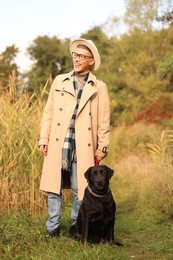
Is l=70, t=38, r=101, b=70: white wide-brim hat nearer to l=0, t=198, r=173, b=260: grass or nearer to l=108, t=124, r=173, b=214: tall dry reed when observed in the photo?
l=0, t=198, r=173, b=260: grass

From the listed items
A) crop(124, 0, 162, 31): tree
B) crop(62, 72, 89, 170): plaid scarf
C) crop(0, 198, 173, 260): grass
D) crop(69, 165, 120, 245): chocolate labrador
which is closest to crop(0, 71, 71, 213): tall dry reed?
crop(0, 198, 173, 260): grass

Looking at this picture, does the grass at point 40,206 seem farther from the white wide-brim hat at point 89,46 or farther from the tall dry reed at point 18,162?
the white wide-brim hat at point 89,46

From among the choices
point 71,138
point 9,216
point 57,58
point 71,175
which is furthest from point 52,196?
point 57,58

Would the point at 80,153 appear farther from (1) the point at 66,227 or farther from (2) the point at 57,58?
(2) the point at 57,58

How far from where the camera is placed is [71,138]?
5.06 metres

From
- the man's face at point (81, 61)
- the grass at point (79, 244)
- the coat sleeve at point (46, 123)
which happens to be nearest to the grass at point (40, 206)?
the grass at point (79, 244)

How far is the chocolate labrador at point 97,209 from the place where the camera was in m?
4.72

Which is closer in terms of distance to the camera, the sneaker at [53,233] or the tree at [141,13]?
the sneaker at [53,233]

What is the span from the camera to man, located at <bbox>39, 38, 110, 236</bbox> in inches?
197

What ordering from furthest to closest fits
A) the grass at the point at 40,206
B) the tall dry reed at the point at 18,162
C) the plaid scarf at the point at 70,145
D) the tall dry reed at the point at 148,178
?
the tall dry reed at the point at 148,178
the tall dry reed at the point at 18,162
the plaid scarf at the point at 70,145
the grass at the point at 40,206

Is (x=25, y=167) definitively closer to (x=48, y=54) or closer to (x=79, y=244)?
(x=79, y=244)

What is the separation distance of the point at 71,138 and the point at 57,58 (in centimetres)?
3382

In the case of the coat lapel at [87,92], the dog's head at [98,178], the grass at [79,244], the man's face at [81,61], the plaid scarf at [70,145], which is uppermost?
the man's face at [81,61]

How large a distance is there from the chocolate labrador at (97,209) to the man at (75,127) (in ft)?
0.79
